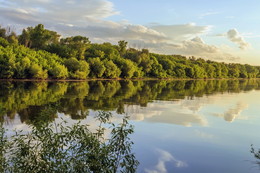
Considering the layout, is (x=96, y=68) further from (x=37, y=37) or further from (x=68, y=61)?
(x=37, y=37)

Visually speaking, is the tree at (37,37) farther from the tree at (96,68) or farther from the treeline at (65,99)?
the treeline at (65,99)

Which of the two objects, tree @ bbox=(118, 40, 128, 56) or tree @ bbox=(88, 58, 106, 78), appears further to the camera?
tree @ bbox=(118, 40, 128, 56)

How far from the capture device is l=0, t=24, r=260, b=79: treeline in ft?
246

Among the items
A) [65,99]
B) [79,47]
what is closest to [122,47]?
[79,47]

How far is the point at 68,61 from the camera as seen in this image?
90.2 m

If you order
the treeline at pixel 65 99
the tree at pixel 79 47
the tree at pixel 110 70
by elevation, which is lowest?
the treeline at pixel 65 99

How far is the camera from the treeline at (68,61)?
75125 millimetres

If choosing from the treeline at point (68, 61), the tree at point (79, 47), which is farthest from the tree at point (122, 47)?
the tree at point (79, 47)

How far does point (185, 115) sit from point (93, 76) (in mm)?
71768

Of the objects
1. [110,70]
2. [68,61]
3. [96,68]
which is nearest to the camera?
[68,61]

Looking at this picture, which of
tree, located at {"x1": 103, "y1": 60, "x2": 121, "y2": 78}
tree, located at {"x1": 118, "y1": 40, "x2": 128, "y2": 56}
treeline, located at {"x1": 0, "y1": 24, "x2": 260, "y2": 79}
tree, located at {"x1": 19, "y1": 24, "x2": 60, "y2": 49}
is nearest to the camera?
treeline, located at {"x1": 0, "y1": 24, "x2": 260, "y2": 79}

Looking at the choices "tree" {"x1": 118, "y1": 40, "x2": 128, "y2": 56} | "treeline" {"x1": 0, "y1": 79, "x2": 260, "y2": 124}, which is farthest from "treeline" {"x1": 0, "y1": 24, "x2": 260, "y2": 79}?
"treeline" {"x1": 0, "y1": 79, "x2": 260, "y2": 124}

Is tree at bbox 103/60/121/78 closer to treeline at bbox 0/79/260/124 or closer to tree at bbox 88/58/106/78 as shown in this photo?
tree at bbox 88/58/106/78

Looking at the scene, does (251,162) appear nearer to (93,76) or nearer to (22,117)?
(22,117)
